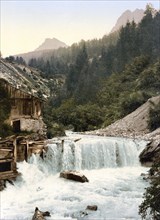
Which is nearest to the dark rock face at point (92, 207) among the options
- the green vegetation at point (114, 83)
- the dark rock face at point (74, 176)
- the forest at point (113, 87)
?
the dark rock face at point (74, 176)

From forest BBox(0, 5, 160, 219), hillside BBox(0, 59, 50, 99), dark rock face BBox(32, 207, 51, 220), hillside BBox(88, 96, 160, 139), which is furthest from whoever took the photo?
hillside BBox(0, 59, 50, 99)

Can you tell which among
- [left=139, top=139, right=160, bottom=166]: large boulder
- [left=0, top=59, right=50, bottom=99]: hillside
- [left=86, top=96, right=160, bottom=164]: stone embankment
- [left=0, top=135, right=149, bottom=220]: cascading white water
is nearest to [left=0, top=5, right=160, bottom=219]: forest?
[left=86, top=96, right=160, bottom=164]: stone embankment

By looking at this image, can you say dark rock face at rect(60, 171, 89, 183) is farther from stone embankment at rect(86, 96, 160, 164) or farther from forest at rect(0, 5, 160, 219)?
stone embankment at rect(86, 96, 160, 164)

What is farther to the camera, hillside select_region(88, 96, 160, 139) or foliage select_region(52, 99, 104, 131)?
foliage select_region(52, 99, 104, 131)

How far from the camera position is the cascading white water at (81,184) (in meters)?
23.3

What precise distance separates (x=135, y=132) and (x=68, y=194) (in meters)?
25.4

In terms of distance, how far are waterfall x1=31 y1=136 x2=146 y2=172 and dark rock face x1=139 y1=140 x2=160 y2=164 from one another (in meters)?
0.73

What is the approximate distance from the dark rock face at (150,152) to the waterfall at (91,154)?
735 millimetres

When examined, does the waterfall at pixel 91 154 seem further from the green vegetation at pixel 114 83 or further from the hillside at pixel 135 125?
the green vegetation at pixel 114 83

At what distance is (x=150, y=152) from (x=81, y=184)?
34.1 ft

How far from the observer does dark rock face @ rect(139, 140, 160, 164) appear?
3672 centimetres

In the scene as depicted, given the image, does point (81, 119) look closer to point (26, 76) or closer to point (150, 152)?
point (150, 152)

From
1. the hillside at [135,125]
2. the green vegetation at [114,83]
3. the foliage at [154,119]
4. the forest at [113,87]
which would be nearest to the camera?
the foliage at [154,119]

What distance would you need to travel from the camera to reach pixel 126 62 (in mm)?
101875
